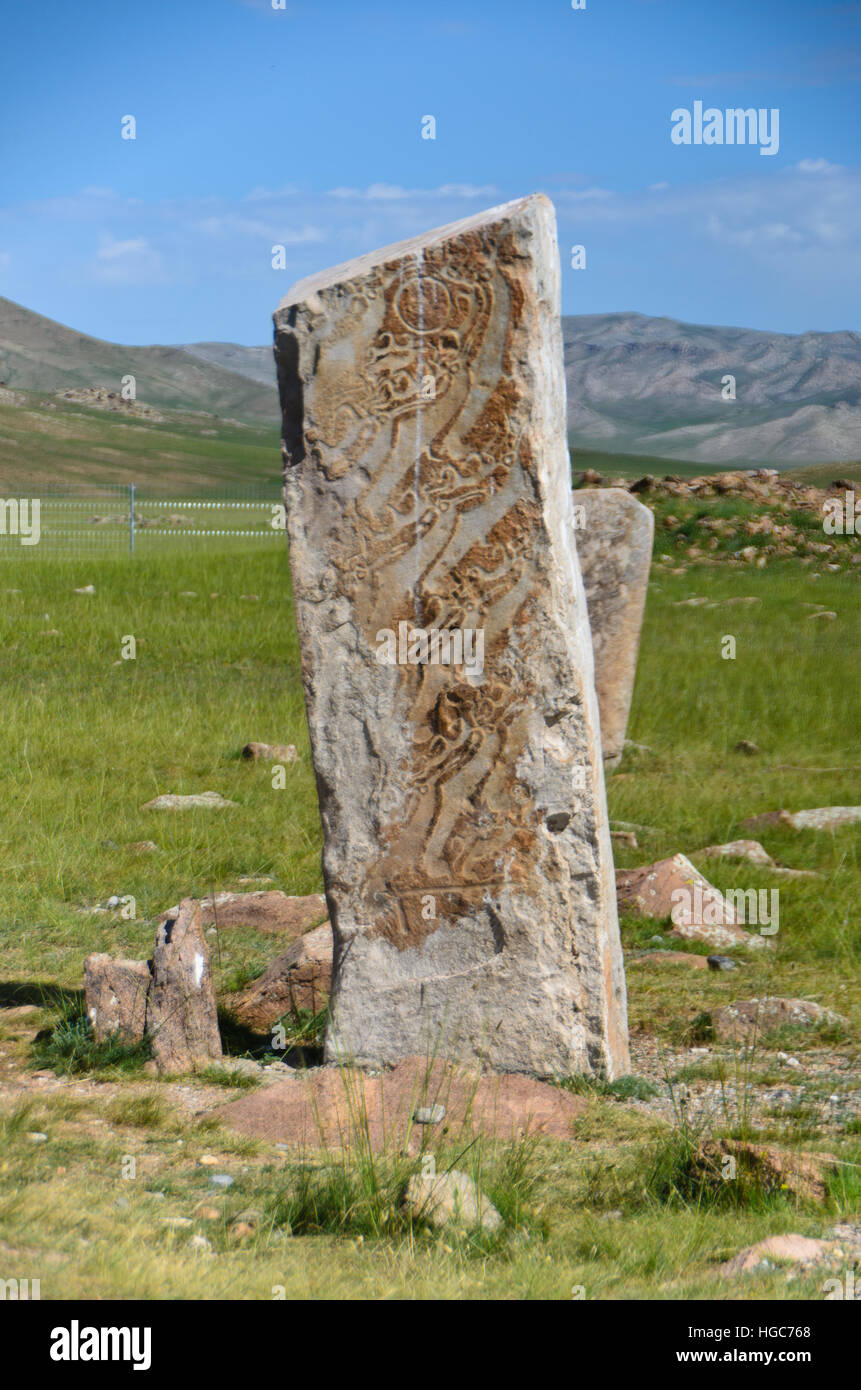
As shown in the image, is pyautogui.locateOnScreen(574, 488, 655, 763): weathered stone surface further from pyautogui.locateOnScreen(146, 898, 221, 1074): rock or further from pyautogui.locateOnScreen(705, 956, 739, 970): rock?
pyautogui.locateOnScreen(146, 898, 221, 1074): rock

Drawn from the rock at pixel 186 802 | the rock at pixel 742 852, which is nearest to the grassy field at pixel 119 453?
the rock at pixel 186 802

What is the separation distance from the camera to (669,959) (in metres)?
5.73

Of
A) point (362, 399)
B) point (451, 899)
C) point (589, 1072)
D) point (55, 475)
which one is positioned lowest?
point (589, 1072)

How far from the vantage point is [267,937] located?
19.2 feet

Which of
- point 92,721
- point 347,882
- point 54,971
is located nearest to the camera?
point 347,882

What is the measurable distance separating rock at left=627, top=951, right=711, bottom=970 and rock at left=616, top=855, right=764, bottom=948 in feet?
0.75

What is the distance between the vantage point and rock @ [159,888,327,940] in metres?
5.95

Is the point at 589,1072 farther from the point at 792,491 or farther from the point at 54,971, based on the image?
the point at 792,491

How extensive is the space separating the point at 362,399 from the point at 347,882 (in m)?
1.67

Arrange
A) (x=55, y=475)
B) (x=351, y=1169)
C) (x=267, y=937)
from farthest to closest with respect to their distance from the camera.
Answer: (x=55, y=475)
(x=267, y=937)
(x=351, y=1169)

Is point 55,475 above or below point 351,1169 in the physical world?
above

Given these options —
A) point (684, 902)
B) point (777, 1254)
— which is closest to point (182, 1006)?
point (777, 1254)

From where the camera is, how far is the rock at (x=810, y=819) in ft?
25.1

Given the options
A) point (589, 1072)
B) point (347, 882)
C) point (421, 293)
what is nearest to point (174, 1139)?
point (347, 882)
